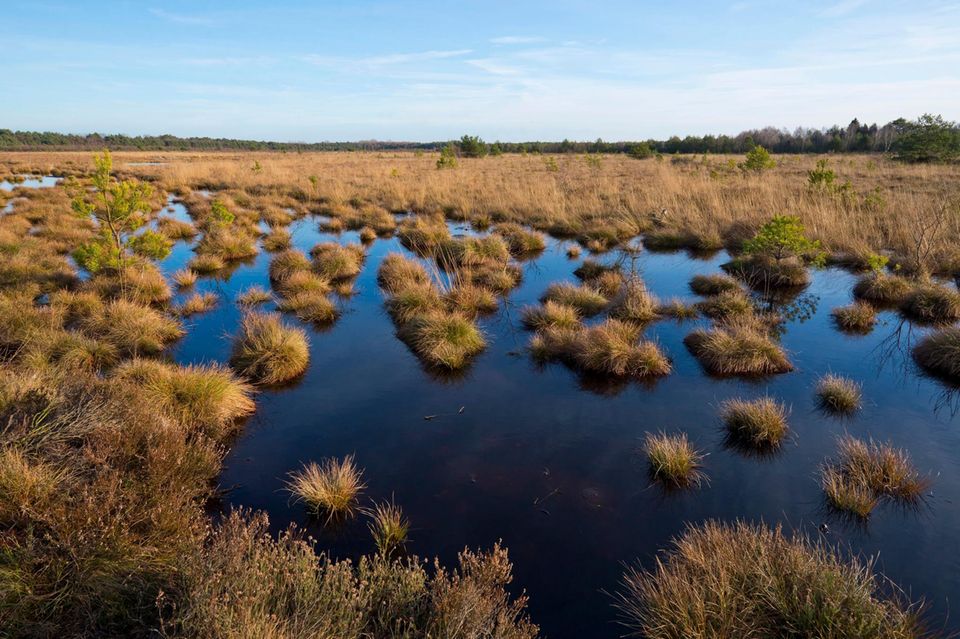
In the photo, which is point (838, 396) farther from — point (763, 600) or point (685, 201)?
point (685, 201)

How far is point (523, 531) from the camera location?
4562 mm

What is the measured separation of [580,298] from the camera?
1045 cm

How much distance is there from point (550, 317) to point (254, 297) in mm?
6660

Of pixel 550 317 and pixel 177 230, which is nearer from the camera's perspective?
pixel 550 317

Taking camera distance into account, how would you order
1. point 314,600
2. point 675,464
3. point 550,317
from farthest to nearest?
point 550,317, point 675,464, point 314,600

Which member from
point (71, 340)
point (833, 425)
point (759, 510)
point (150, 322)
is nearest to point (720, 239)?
Result: point (833, 425)

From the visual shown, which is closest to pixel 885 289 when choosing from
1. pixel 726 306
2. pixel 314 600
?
pixel 726 306

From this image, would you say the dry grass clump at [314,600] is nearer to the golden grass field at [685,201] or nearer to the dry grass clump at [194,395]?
the dry grass clump at [194,395]

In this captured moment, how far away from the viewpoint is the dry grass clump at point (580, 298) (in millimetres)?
10281

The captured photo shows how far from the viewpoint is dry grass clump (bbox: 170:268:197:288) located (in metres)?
12.2

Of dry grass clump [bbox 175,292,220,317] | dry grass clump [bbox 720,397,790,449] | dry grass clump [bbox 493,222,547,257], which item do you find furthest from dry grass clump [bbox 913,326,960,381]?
dry grass clump [bbox 175,292,220,317]

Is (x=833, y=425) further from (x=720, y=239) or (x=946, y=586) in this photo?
(x=720, y=239)

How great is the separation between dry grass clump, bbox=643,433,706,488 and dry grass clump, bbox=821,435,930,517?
1183 millimetres

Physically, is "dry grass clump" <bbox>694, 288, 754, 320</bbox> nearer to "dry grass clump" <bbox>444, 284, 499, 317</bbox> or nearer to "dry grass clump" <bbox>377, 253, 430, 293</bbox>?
"dry grass clump" <bbox>444, 284, 499, 317</bbox>
